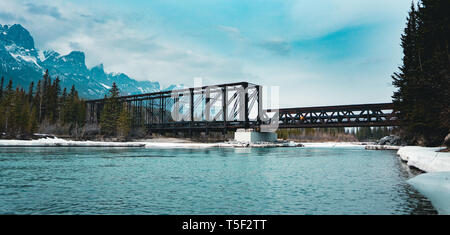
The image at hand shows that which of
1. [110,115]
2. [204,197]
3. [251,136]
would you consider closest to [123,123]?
[110,115]

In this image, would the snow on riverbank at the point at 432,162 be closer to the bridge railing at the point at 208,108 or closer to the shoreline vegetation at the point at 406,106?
the shoreline vegetation at the point at 406,106

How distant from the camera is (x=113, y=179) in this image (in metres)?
17.2

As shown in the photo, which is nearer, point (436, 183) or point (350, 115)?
point (436, 183)

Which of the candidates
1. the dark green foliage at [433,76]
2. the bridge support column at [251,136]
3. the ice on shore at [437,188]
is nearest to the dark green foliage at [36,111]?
→ the bridge support column at [251,136]

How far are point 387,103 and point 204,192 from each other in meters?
76.1

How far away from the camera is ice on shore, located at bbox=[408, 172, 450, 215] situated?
9755 millimetres

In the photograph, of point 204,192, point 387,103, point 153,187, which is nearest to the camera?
point 204,192

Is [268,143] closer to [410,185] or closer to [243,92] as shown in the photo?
[243,92]

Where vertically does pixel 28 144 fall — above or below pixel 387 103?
below

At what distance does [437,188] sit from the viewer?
11844 mm

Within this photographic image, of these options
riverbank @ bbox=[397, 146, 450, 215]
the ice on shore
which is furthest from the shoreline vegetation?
the ice on shore

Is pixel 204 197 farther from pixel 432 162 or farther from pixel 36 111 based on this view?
pixel 36 111
